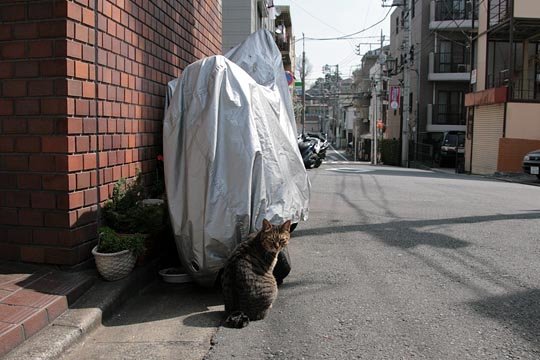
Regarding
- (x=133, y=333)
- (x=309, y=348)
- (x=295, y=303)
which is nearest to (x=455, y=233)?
(x=295, y=303)

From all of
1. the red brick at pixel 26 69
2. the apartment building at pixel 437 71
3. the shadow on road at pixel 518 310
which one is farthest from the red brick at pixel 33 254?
the apartment building at pixel 437 71

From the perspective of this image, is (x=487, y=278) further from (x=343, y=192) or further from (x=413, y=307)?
(x=343, y=192)

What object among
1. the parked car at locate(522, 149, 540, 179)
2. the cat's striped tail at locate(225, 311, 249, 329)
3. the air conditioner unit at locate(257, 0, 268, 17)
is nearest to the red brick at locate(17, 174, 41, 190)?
the cat's striped tail at locate(225, 311, 249, 329)

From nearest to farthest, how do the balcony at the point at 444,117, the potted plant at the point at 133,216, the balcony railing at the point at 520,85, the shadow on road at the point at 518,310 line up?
the shadow on road at the point at 518,310 → the potted plant at the point at 133,216 → the balcony railing at the point at 520,85 → the balcony at the point at 444,117

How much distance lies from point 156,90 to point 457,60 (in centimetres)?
3593

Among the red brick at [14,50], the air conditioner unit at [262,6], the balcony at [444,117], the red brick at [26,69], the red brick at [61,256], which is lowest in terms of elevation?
the red brick at [61,256]

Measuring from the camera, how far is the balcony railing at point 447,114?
Result: 3741cm

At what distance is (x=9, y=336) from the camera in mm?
2990

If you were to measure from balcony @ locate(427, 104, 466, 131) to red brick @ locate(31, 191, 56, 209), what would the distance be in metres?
36.6

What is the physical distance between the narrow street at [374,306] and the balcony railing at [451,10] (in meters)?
33.1

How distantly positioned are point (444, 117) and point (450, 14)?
24.2 ft

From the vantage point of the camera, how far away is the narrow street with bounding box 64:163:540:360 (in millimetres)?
3328

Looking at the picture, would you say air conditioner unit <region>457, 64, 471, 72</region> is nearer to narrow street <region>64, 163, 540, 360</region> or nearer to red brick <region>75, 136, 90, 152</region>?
narrow street <region>64, 163, 540, 360</region>

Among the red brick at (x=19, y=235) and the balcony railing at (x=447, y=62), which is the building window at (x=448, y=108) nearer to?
the balcony railing at (x=447, y=62)
